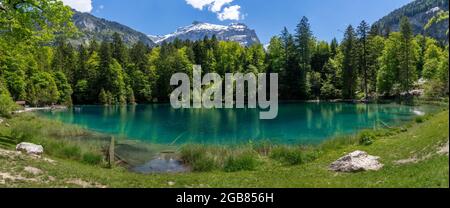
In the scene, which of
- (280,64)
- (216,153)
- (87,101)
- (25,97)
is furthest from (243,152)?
(87,101)

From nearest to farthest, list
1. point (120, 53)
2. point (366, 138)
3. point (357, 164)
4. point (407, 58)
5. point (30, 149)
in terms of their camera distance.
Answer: point (357, 164)
point (30, 149)
point (366, 138)
point (407, 58)
point (120, 53)

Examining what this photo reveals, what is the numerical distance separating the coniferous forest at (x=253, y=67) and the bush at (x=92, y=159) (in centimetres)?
5767

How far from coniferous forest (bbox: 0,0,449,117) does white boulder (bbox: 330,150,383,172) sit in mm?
53405

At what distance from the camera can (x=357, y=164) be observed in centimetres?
1658

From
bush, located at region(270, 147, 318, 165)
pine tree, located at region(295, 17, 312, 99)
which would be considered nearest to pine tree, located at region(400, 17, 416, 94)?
pine tree, located at region(295, 17, 312, 99)

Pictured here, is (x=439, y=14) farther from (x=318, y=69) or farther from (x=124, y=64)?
(x=124, y=64)

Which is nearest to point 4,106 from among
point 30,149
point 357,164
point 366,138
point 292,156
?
point 30,149

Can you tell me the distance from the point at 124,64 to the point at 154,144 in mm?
88061

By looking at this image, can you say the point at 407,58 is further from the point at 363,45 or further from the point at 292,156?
the point at 292,156

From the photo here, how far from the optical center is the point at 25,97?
85.3 m

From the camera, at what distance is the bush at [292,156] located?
68.1 ft

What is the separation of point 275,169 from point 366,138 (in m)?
7.68
